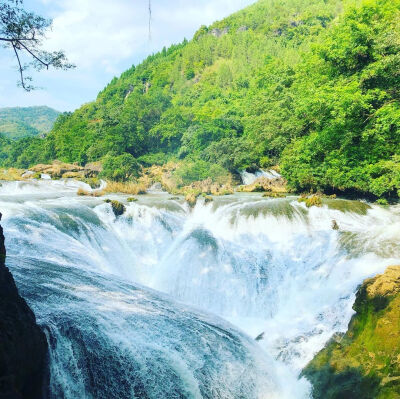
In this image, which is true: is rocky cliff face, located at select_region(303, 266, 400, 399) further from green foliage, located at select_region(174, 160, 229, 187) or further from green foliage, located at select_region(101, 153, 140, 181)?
green foliage, located at select_region(101, 153, 140, 181)

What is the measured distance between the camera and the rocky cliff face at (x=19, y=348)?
3.14 meters

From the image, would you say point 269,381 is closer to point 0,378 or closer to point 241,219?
point 0,378

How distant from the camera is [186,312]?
654cm

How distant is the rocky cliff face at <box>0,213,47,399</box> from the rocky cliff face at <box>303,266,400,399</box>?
4332 mm

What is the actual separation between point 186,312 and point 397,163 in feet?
34.3

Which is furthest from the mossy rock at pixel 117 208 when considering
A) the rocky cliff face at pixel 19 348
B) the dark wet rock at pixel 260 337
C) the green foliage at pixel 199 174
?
the green foliage at pixel 199 174

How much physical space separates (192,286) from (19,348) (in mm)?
6999

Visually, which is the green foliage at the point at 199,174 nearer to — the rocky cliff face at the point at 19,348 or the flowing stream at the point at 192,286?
the flowing stream at the point at 192,286

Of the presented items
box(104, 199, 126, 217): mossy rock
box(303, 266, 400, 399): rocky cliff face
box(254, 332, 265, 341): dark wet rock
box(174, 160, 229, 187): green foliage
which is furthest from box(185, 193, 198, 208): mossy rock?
box(303, 266, 400, 399): rocky cliff face

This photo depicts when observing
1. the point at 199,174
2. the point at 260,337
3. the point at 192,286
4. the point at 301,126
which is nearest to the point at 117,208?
the point at 192,286

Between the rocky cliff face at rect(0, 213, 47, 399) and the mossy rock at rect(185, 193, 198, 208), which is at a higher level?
the mossy rock at rect(185, 193, 198, 208)

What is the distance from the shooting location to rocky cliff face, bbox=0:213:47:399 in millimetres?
3143

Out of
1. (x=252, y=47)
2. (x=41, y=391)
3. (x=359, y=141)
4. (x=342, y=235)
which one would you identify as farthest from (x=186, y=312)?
(x=252, y=47)

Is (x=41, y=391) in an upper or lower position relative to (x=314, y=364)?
upper
